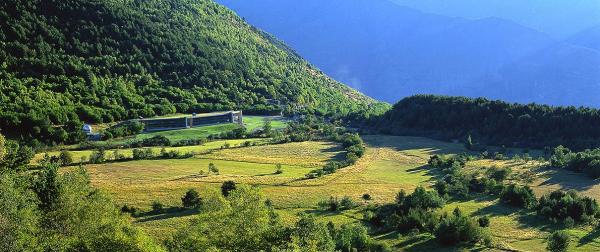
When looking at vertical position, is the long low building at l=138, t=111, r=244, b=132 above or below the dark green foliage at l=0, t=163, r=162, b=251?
above

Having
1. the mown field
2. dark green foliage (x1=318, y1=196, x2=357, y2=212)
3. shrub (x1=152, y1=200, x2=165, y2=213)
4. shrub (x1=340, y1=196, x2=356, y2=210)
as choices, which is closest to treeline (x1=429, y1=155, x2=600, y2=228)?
the mown field

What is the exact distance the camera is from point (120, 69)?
5546 inches

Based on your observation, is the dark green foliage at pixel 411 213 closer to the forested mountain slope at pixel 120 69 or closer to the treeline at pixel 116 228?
the treeline at pixel 116 228

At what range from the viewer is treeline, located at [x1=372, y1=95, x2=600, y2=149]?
4697 inches

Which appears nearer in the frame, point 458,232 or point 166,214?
point 458,232

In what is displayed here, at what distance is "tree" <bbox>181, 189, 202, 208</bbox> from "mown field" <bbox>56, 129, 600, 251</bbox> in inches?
42.6

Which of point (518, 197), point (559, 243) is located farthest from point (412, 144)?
point (559, 243)

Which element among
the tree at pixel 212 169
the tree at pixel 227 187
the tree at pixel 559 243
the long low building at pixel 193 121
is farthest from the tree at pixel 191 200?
the long low building at pixel 193 121

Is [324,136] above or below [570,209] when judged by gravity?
above

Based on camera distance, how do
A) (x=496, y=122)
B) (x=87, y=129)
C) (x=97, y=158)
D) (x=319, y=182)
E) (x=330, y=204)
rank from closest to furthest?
(x=330, y=204) → (x=319, y=182) → (x=97, y=158) → (x=87, y=129) → (x=496, y=122)

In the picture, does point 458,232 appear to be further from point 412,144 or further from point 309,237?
point 412,144

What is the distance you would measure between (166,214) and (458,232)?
27961mm

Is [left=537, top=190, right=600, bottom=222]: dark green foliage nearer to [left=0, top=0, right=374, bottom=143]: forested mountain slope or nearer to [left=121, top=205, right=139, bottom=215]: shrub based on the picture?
[left=121, top=205, right=139, bottom=215]: shrub

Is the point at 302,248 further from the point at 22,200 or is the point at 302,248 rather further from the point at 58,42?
the point at 58,42
